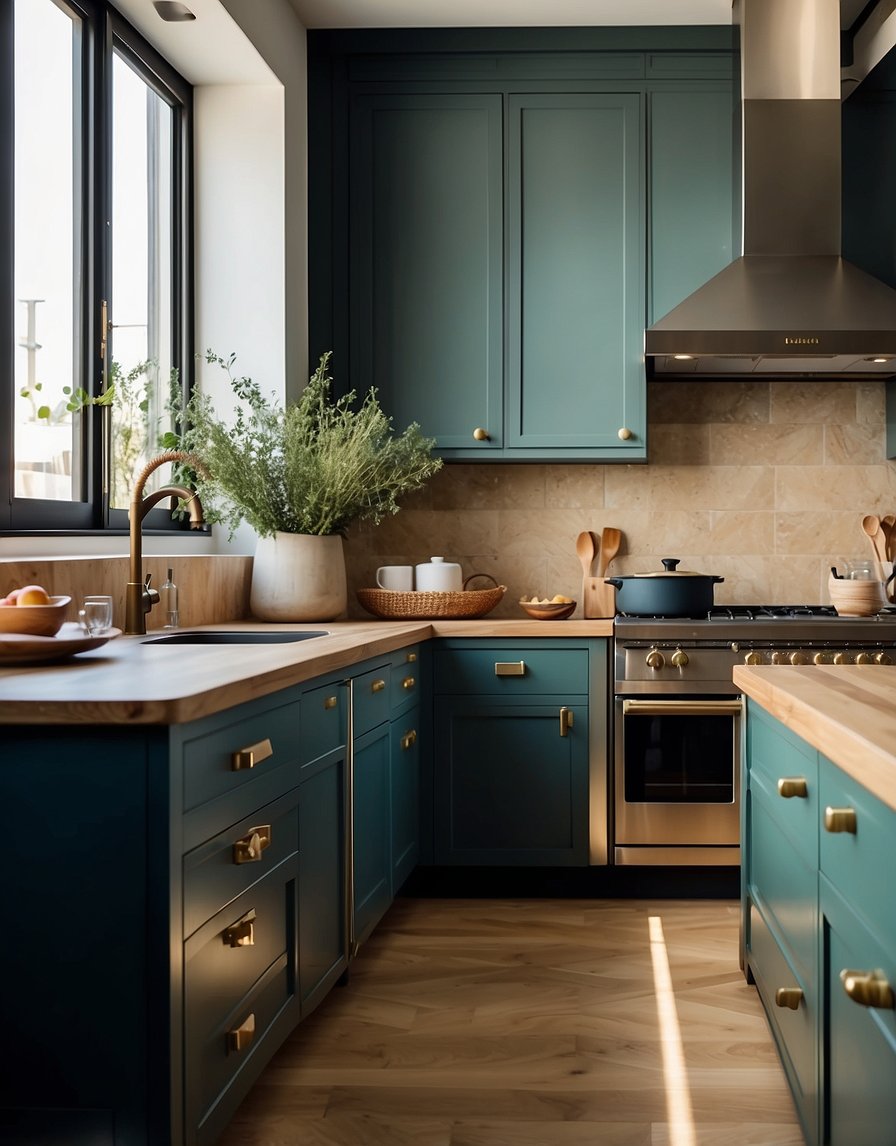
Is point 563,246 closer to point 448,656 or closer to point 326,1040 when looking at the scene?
point 448,656

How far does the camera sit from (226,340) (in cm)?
369

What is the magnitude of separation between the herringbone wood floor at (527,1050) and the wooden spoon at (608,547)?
4.38ft

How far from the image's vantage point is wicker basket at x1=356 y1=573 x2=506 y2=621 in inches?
141

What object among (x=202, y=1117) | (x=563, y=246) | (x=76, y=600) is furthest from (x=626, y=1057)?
(x=563, y=246)

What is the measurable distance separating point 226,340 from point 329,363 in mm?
355

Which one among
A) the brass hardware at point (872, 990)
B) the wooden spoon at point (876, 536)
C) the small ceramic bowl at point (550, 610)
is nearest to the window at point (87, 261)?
the small ceramic bowl at point (550, 610)

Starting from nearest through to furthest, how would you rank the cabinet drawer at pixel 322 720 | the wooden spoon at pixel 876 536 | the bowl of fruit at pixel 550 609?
the cabinet drawer at pixel 322 720 < the bowl of fruit at pixel 550 609 < the wooden spoon at pixel 876 536

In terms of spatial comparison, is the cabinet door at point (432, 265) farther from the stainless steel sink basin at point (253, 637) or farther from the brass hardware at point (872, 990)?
the brass hardware at point (872, 990)

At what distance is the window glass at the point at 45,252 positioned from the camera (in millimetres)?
2641

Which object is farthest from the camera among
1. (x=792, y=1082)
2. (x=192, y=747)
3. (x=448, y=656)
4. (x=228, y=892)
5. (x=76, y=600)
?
(x=448, y=656)

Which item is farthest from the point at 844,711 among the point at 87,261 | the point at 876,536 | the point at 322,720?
the point at 876,536

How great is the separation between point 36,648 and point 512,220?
8.14 ft

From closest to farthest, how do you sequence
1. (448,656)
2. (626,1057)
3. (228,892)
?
(228,892) → (626,1057) → (448,656)

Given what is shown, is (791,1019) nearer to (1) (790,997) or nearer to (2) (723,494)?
(1) (790,997)
